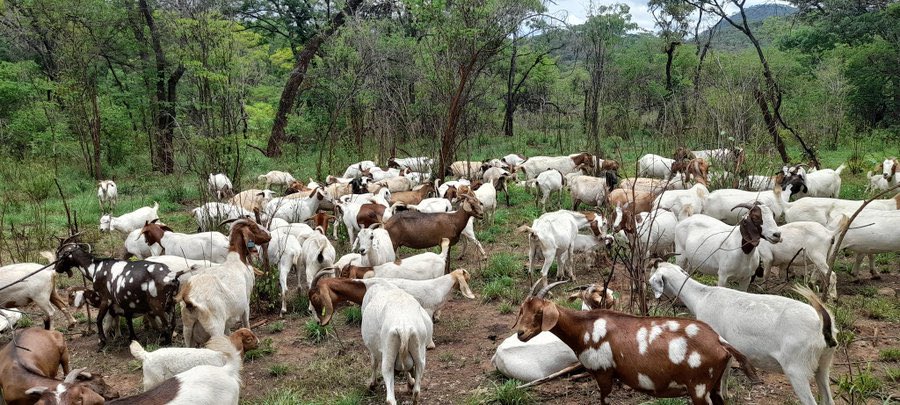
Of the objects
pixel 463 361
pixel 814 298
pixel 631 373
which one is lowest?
pixel 463 361

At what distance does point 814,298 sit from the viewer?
431 cm

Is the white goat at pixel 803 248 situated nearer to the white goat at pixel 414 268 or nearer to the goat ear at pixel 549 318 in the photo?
the goat ear at pixel 549 318

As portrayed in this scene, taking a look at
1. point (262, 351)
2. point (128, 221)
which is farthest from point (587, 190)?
point (128, 221)

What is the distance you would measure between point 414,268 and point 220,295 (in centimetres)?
243

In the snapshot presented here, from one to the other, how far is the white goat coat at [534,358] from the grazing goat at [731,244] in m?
Result: 2.25

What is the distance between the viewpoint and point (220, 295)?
21.2 ft

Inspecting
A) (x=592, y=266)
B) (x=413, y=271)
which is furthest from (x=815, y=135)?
(x=413, y=271)

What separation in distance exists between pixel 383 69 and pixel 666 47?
644 inches

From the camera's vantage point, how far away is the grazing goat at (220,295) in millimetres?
6242

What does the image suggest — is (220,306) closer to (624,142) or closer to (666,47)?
(624,142)

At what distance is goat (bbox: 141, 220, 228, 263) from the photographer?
8859 mm

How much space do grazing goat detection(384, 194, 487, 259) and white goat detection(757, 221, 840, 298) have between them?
4.11m

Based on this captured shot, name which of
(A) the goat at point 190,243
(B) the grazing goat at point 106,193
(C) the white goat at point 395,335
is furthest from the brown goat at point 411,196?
(C) the white goat at point 395,335

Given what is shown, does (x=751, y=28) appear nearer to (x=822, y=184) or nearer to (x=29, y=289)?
(x=822, y=184)
